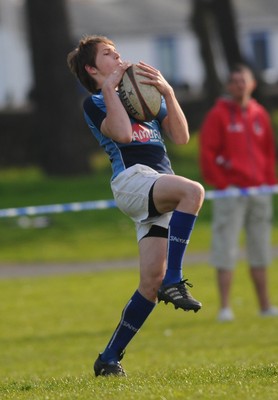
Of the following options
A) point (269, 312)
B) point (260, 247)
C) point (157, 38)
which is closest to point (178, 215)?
point (260, 247)

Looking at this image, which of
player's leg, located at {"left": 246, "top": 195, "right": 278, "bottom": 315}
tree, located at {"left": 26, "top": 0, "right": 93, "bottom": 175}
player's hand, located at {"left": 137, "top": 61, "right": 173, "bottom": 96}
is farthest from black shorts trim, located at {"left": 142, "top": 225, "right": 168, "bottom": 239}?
tree, located at {"left": 26, "top": 0, "right": 93, "bottom": 175}

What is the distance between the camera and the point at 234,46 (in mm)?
32375

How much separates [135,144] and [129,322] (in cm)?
109

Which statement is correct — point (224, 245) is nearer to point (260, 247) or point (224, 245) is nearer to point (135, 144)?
point (260, 247)

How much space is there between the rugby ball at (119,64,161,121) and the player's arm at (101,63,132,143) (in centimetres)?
5

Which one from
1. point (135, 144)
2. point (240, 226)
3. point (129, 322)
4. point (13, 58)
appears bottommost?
point (13, 58)

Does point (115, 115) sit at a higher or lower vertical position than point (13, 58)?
higher

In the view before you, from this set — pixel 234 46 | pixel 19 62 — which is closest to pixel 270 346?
pixel 234 46

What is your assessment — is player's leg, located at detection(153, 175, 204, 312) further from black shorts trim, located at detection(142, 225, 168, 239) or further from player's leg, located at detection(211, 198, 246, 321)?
player's leg, located at detection(211, 198, 246, 321)

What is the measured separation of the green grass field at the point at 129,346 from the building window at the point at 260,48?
174 ft

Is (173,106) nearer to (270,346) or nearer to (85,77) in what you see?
(85,77)

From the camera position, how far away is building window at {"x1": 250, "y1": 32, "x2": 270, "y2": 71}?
70.8 metres

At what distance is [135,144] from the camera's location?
25.5ft

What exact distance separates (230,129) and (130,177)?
5.42 meters
